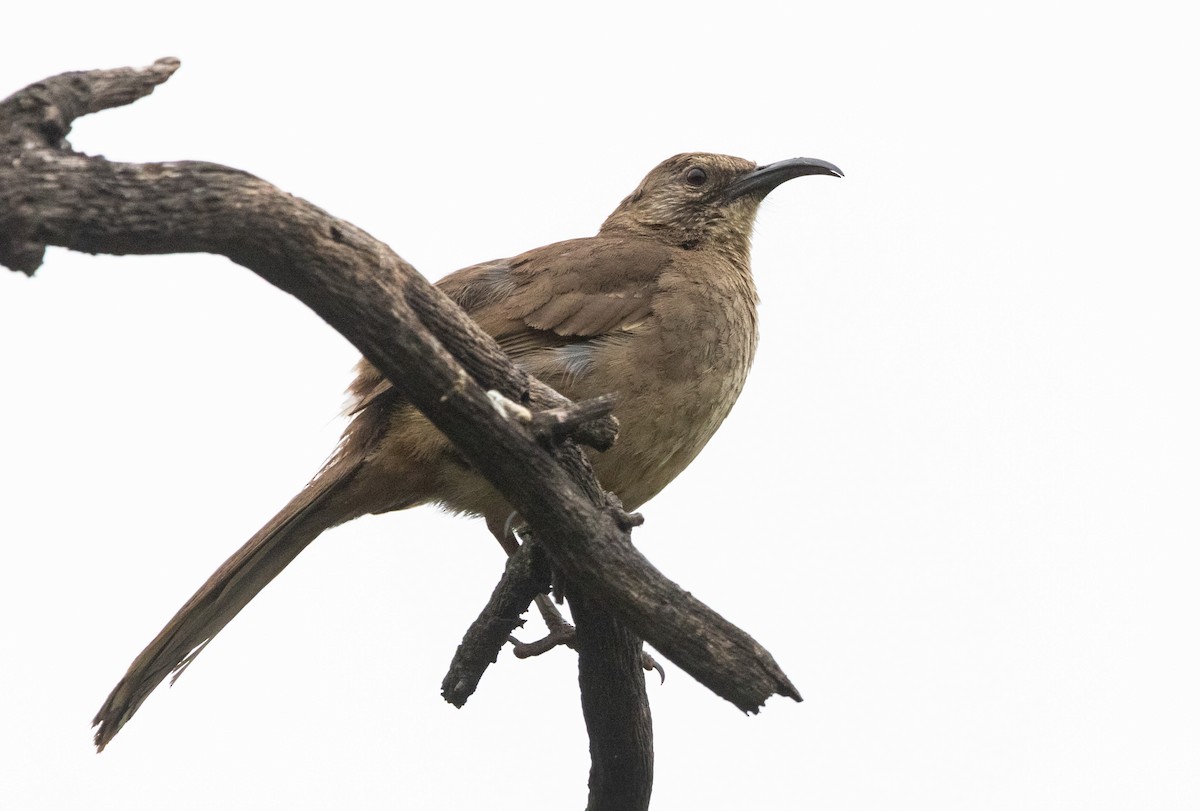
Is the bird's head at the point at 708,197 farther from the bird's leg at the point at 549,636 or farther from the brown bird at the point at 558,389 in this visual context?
the bird's leg at the point at 549,636

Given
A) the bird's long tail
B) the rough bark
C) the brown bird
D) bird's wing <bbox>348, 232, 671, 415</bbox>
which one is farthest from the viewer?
bird's wing <bbox>348, 232, 671, 415</bbox>

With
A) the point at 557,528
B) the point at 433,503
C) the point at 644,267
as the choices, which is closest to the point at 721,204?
the point at 644,267

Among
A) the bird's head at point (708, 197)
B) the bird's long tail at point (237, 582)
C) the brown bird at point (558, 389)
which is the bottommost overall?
the bird's long tail at point (237, 582)

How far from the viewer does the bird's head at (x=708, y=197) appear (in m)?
6.66

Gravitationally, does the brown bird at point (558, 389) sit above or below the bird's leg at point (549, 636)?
above

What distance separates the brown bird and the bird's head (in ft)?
1.81

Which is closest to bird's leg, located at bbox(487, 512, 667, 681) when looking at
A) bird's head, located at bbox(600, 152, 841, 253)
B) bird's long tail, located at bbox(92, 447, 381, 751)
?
bird's long tail, located at bbox(92, 447, 381, 751)

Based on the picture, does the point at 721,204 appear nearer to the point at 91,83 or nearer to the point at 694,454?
the point at 694,454

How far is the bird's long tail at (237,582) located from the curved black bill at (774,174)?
8.28 ft

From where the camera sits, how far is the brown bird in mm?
5133

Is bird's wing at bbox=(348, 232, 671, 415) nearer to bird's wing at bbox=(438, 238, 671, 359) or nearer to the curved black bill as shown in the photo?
bird's wing at bbox=(438, 238, 671, 359)

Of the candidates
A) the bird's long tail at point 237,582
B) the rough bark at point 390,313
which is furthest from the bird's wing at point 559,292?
the rough bark at point 390,313

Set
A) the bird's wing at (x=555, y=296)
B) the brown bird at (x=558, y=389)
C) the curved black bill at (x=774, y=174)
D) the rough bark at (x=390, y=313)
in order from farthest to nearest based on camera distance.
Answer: the curved black bill at (x=774, y=174) → the bird's wing at (x=555, y=296) → the brown bird at (x=558, y=389) → the rough bark at (x=390, y=313)

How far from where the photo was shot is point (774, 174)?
6691 millimetres
